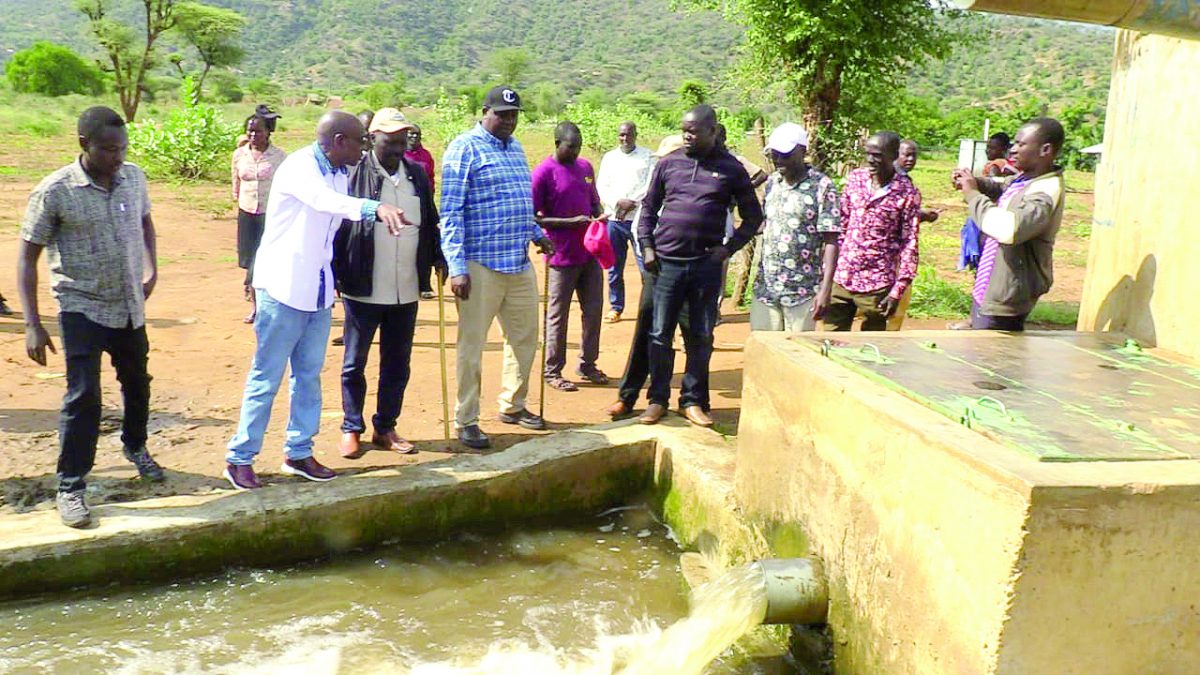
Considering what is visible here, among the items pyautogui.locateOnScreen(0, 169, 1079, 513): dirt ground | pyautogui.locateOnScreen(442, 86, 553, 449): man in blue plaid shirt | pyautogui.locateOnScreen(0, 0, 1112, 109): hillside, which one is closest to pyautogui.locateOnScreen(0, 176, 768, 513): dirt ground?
pyautogui.locateOnScreen(0, 169, 1079, 513): dirt ground

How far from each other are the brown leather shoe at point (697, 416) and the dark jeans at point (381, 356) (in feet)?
4.80

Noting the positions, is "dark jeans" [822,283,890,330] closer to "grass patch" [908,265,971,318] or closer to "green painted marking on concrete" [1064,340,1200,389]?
"green painted marking on concrete" [1064,340,1200,389]

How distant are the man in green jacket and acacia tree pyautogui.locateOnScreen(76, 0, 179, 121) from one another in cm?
3048

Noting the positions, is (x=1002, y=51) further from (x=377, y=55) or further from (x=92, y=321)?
(x=92, y=321)

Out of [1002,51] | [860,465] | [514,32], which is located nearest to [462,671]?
[860,465]

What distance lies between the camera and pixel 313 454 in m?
4.62

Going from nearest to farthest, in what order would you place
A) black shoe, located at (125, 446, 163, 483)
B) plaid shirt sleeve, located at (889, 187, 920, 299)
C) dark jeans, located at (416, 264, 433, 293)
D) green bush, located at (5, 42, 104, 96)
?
black shoe, located at (125, 446, 163, 483) < dark jeans, located at (416, 264, 433, 293) < plaid shirt sleeve, located at (889, 187, 920, 299) < green bush, located at (5, 42, 104, 96)

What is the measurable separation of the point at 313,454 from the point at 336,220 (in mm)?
1171

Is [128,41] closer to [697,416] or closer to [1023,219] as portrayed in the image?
[697,416]

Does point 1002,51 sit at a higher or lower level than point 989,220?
higher

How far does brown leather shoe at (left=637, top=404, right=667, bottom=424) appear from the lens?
490 cm

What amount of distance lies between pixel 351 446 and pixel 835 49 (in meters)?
6.11

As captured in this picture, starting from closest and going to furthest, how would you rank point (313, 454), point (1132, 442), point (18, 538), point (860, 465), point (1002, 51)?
point (1132, 442) < point (860, 465) < point (18, 538) < point (313, 454) < point (1002, 51)

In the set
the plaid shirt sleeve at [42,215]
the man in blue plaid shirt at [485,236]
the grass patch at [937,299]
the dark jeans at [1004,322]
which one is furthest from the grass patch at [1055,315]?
the plaid shirt sleeve at [42,215]
